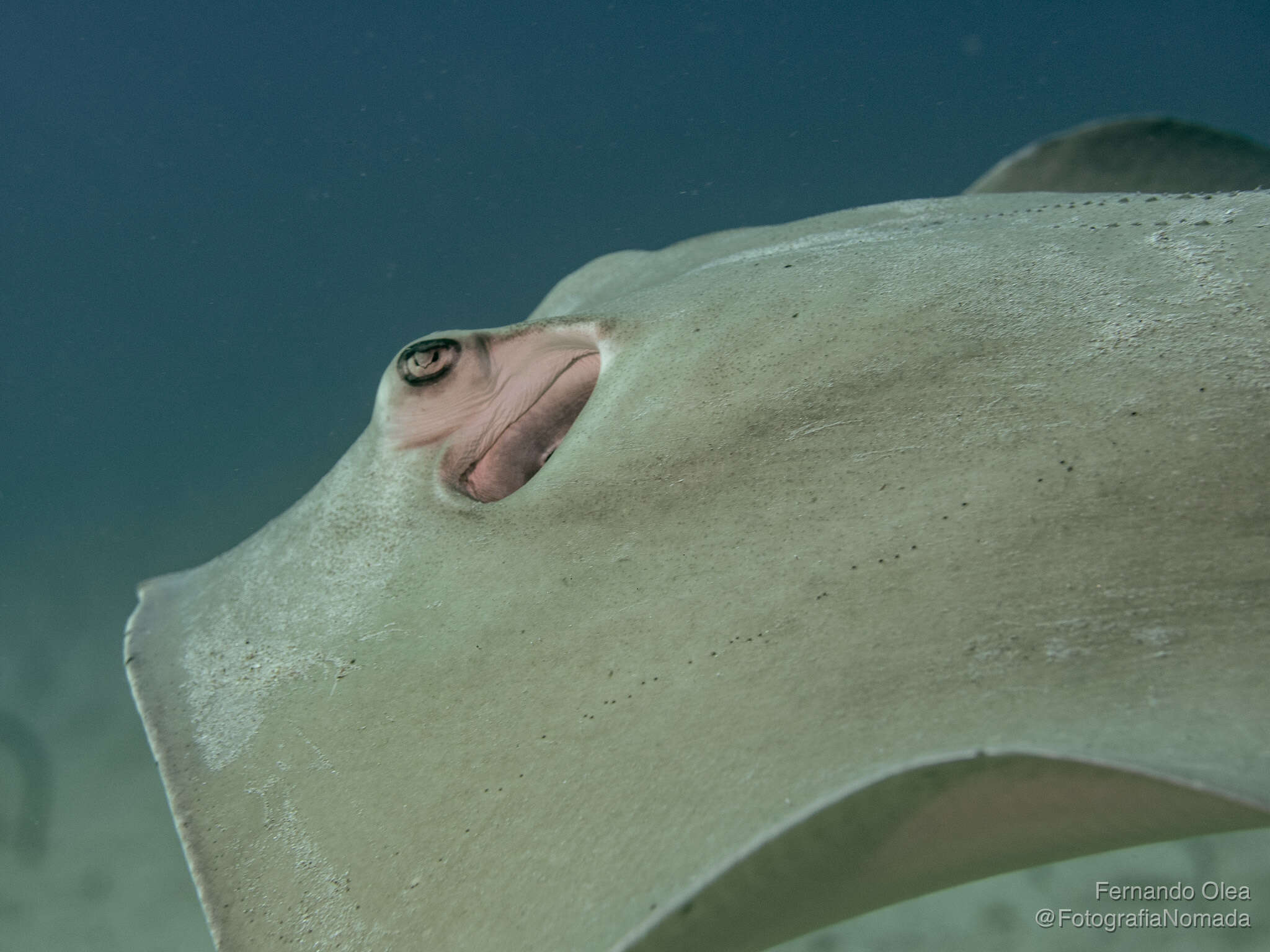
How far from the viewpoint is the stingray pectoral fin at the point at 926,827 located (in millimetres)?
888

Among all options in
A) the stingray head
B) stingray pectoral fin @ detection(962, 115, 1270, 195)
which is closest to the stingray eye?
the stingray head

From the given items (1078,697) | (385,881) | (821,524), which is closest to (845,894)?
(1078,697)

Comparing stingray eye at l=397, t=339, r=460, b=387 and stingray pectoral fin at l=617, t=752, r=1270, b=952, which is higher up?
stingray eye at l=397, t=339, r=460, b=387

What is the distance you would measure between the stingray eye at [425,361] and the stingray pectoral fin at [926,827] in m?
1.45

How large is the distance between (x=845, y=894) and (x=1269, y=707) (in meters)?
0.62

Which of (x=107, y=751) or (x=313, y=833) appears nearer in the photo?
(x=313, y=833)

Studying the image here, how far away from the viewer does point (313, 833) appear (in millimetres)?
1261

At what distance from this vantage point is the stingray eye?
1950 millimetres

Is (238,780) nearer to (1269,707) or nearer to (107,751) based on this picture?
(1269,707)

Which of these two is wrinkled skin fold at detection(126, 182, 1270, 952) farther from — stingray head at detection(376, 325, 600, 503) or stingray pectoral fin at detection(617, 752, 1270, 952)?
stingray head at detection(376, 325, 600, 503)

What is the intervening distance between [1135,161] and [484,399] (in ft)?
11.7

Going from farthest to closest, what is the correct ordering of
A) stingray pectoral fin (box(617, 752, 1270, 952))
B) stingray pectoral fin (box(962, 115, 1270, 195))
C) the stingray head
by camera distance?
1. stingray pectoral fin (box(962, 115, 1270, 195))
2. the stingray head
3. stingray pectoral fin (box(617, 752, 1270, 952))

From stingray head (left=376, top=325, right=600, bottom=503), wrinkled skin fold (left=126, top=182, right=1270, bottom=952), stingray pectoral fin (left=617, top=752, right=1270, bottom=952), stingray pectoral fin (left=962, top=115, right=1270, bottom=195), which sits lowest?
stingray pectoral fin (left=617, top=752, right=1270, bottom=952)

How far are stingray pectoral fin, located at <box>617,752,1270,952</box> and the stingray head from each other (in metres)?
1.17
